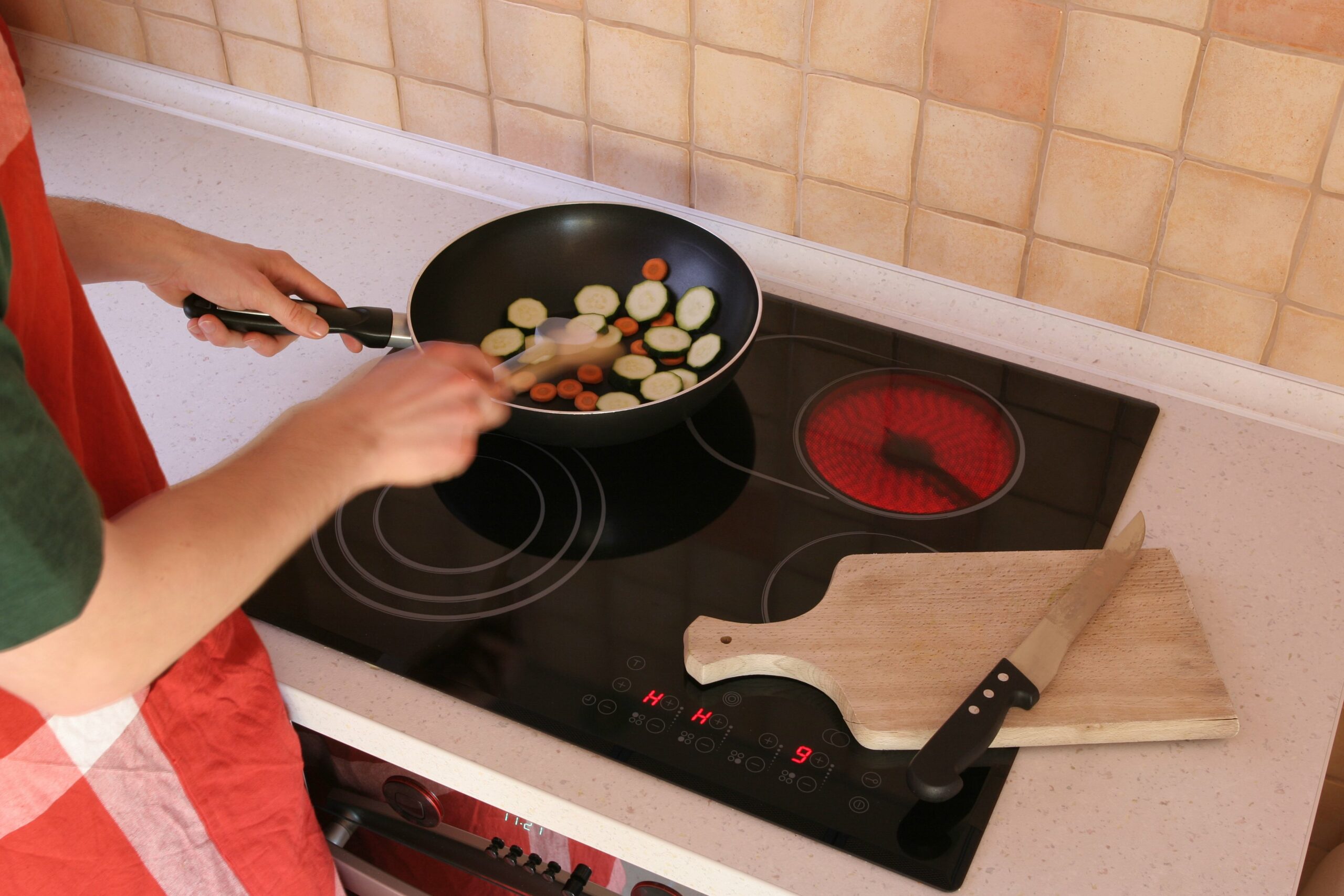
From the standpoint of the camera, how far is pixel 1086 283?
37.9 inches

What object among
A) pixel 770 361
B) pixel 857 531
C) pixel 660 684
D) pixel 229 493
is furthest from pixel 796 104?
pixel 229 493

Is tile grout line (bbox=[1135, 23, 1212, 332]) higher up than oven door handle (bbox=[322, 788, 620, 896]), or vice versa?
tile grout line (bbox=[1135, 23, 1212, 332])

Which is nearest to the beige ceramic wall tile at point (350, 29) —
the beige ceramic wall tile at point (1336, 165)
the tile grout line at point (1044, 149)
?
the tile grout line at point (1044, 149)

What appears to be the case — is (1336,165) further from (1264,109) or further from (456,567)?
(456,567)

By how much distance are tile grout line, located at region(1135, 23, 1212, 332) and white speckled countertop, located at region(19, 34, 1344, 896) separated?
0.11ft

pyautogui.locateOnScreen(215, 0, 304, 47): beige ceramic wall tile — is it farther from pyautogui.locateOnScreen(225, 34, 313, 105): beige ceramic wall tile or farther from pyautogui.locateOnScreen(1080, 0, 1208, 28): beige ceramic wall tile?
pyautogui.locateOnScreen(1080, 0, 1208, 28): beige ceramic wall tile

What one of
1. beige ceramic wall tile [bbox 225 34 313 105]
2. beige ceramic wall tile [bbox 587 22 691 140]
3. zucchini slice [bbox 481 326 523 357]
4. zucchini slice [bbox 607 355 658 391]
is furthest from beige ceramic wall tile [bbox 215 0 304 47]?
zucchini slice [bbox 607 355 658 391]

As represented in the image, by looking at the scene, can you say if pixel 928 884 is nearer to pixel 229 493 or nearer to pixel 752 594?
pixel 752 594

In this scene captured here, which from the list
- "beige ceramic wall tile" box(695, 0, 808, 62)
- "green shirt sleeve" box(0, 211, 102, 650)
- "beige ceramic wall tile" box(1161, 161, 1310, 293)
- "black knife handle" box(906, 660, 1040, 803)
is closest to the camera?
"green shirt sleeve" box(0, 211, 102, 650)

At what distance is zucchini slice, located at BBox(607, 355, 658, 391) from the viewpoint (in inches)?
37.6

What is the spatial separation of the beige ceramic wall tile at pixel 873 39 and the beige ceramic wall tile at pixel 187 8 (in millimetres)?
→ 712

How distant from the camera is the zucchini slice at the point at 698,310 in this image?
3.27ft

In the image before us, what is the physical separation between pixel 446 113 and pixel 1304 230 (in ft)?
2.71

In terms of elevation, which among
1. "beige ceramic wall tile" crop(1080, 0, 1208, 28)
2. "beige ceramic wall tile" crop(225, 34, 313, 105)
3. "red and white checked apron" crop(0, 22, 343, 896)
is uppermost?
"beige ceramic wall tile" crop(1080, 0, 1208, 28)
